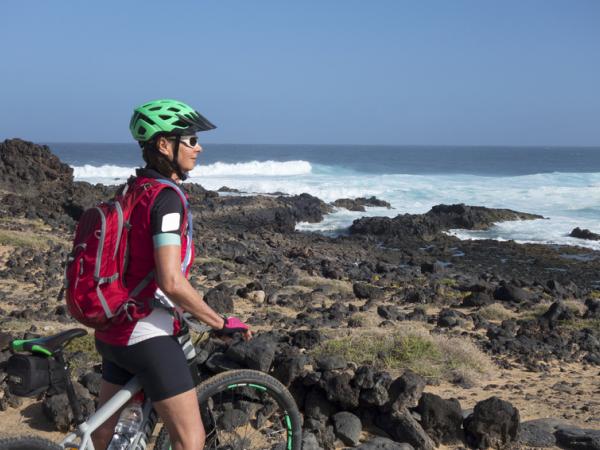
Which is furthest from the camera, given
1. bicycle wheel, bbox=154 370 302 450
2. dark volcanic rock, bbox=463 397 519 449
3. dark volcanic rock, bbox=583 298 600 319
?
dark volcanic rock, bbox=583 298 600 319

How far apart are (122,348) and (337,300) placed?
30.7 feet

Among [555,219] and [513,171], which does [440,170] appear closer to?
[513,171]

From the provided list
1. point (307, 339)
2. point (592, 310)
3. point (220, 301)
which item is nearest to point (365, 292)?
point (220, 301)

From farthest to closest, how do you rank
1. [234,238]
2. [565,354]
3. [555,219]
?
[555,219]
[234,238]
[565,354]

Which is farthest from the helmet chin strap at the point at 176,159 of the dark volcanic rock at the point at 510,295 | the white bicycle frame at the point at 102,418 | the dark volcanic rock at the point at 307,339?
the dark volcanic rock at the point at 510,295

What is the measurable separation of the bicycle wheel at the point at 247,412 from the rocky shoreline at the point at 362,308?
2.67 feet

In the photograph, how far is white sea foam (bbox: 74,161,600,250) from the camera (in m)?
30.8

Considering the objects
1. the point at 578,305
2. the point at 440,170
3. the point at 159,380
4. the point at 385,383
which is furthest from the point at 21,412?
the point at 440,170

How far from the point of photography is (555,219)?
3481 cm

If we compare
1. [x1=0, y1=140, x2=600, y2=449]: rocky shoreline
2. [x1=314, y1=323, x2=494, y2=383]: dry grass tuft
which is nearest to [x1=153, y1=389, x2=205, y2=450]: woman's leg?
[x1=0, y1=140, x2=600, y2=449]: rocky shoreline

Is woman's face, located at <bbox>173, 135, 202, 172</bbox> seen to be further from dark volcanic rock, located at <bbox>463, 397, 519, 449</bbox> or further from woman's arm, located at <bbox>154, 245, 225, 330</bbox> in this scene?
dark volcanic rock, located at <bbox>463, 397, 519, 449</bbox>

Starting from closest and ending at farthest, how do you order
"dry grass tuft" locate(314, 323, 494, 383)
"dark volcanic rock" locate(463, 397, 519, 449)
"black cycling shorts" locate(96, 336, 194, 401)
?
"black cycling shorts" locate(96, 336, 194, 401)
"dark volcanic rock" locate(463, 397, 519, 449)
"dry grass tuft" locate(314, 323, 494, 383)

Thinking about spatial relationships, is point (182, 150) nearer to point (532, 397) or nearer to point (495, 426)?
point (495, 426)

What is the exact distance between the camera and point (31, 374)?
8.52ft
